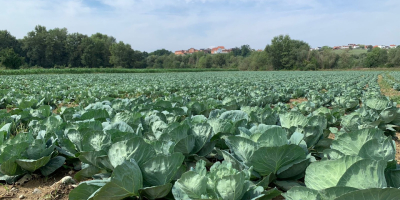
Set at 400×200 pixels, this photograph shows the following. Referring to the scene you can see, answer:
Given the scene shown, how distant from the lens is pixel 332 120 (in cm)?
358

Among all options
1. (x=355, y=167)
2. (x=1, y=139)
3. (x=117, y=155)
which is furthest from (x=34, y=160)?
(x=355, y=167)

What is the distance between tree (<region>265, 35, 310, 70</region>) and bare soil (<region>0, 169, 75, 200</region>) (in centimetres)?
7069

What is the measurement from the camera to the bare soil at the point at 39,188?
1.91 m

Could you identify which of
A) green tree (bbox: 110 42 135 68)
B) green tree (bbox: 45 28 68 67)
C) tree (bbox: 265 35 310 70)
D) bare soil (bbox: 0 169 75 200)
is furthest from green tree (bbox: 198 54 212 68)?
bare soil (bbox: 0 169 75 200)

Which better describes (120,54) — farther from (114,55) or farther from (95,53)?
(95,53)

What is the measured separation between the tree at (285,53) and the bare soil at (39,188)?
70.7 m

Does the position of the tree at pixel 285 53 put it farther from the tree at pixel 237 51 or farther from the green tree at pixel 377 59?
the tree at pixel 237 51

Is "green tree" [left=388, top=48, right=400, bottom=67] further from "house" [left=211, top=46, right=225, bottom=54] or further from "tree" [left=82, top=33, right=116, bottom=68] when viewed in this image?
"house" [left=211, top=46, right=225, bottom=54]

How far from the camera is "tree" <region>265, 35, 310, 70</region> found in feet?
225

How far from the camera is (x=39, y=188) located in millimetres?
2041

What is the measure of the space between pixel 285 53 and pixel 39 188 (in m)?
73.3

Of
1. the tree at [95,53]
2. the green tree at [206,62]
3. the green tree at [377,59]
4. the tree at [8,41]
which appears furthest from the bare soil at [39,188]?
the green tree at [206,62]

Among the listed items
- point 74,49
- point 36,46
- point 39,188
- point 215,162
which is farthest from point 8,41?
point 215,162

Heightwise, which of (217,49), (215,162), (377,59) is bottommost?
(215,162)
